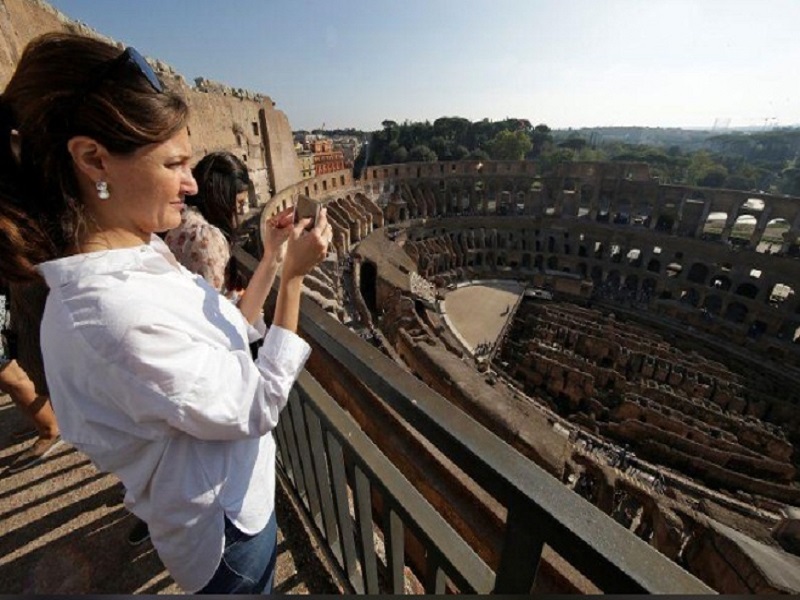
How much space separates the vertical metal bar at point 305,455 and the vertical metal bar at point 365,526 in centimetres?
46

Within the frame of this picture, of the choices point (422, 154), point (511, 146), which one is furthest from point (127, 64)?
point (511, 146)

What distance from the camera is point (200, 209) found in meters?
3.14

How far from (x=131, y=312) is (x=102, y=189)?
499 mm

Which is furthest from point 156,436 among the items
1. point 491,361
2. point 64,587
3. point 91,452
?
point 491,361

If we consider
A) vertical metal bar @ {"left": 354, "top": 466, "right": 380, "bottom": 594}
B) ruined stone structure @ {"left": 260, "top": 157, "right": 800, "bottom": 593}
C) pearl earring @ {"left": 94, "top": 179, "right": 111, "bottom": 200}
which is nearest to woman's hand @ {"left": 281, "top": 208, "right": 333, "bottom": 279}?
pearl earring @ {"left": 94, "top": 179, "right": 111, "bottom": 200}

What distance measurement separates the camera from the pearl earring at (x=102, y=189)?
116 cm

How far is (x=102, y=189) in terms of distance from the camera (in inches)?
45.9

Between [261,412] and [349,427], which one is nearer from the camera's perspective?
Answer: [261,412]

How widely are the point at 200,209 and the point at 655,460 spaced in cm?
1402

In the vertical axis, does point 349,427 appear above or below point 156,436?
below

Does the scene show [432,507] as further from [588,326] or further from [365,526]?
[588,326]

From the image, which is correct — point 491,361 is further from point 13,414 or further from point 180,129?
point 180,129

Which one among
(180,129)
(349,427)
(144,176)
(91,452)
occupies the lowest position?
(349,427)

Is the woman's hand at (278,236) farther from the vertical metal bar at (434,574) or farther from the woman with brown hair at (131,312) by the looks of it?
the vertical metal bar at (434,574)
